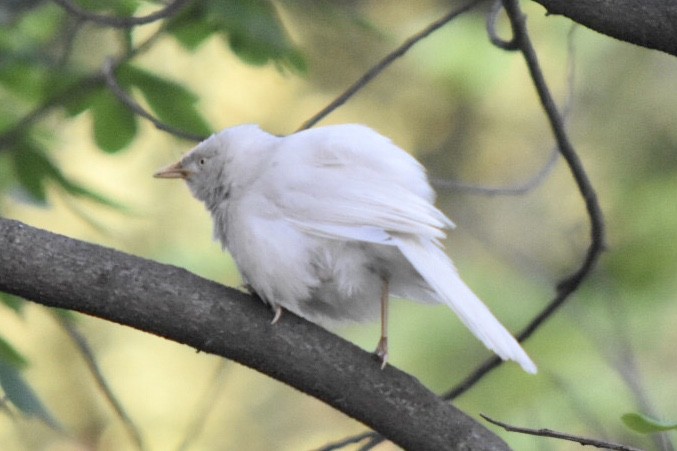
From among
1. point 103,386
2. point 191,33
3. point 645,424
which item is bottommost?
point 103,386

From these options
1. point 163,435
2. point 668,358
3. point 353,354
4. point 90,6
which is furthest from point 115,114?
point 163,435

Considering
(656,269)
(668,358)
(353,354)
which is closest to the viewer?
(353,354)

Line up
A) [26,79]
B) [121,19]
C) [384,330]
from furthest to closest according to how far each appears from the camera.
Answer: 1. [26,79]
2. [121,19]
3. [384,330]

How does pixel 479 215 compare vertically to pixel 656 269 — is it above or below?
below

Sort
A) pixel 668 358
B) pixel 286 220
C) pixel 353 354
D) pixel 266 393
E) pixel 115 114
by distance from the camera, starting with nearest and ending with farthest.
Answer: pixel 353 354 < pixel 286 220 < pixel 115 114 < pixel 668 358 < pixel 266 393

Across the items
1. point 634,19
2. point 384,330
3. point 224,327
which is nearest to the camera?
point 634,19

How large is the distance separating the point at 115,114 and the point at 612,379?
238 cm

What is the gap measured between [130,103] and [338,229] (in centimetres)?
96

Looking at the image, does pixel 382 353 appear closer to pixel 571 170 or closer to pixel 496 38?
pixel 571 170

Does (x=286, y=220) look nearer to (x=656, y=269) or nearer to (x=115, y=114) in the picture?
(x=115, y=114)

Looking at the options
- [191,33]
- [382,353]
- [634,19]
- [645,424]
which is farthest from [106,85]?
[645,424]

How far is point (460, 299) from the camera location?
9.37 ft

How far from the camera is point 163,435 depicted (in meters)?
7.62

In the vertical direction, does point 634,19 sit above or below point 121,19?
above
